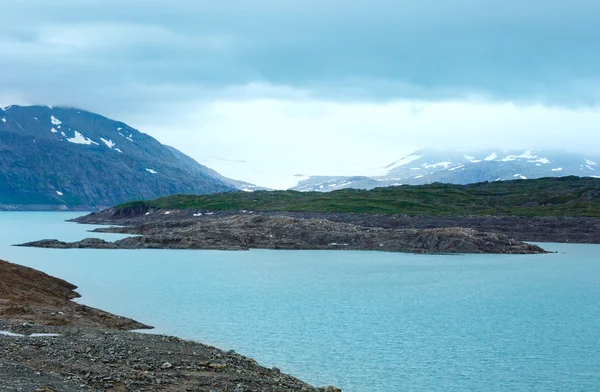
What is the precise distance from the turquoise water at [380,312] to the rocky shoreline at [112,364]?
5.26 m

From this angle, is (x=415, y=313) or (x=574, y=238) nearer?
(x=415, y=313)

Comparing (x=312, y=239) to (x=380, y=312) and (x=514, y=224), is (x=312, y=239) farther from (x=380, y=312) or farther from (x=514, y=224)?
(x=380, y=312)

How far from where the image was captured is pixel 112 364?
27188 millimetres

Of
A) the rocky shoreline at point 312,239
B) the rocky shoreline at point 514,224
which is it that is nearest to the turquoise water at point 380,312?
the rocky shoreline at point 312,239

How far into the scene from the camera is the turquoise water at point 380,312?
35875 mm

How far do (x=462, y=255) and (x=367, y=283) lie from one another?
153 feet

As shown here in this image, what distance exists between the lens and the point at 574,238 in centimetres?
14488

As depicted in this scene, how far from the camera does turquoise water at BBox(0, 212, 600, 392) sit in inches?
1412

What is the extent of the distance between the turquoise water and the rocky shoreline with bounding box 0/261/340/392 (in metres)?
5.26

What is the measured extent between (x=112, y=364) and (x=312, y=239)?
107675mm

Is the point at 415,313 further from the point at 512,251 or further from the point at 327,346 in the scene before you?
the point at 512,251

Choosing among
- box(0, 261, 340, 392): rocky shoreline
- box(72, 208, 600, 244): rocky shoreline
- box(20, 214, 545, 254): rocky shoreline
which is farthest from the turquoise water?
box(72, 208, 600, 244): rocky shoreline

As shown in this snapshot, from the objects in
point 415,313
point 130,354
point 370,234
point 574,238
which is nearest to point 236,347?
point 130,354

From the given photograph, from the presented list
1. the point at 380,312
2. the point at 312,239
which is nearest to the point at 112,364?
the point at 380,312
